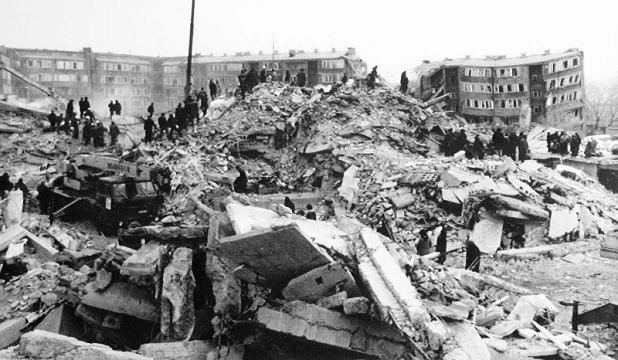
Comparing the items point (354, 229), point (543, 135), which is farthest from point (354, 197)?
point (543, 135)

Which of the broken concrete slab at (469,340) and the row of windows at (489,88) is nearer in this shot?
the broken concrete slab at (469,340)

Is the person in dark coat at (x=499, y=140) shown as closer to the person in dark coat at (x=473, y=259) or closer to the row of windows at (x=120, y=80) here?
the person in dark coat at (x=473, y=259)

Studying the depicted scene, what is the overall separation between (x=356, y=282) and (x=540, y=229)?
29.7ft

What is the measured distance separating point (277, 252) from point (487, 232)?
8.85m

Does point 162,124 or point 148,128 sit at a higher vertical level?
point 162,124

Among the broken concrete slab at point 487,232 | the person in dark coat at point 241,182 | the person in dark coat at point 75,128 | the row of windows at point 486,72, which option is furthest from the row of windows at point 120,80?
the broken concrete slab at point 487,232

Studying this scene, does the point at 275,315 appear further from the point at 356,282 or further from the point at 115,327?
the point at 115,327

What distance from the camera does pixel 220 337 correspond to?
6.11m

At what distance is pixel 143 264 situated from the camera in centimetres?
697

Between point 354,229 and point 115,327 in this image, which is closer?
point 115,327

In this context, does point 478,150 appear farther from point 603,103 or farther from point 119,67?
point 119,67

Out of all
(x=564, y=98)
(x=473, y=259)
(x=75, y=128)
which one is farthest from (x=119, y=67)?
(x=473, y=259)

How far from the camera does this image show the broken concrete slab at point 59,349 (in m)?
4.94

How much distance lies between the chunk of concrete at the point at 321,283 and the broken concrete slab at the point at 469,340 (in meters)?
1.08
